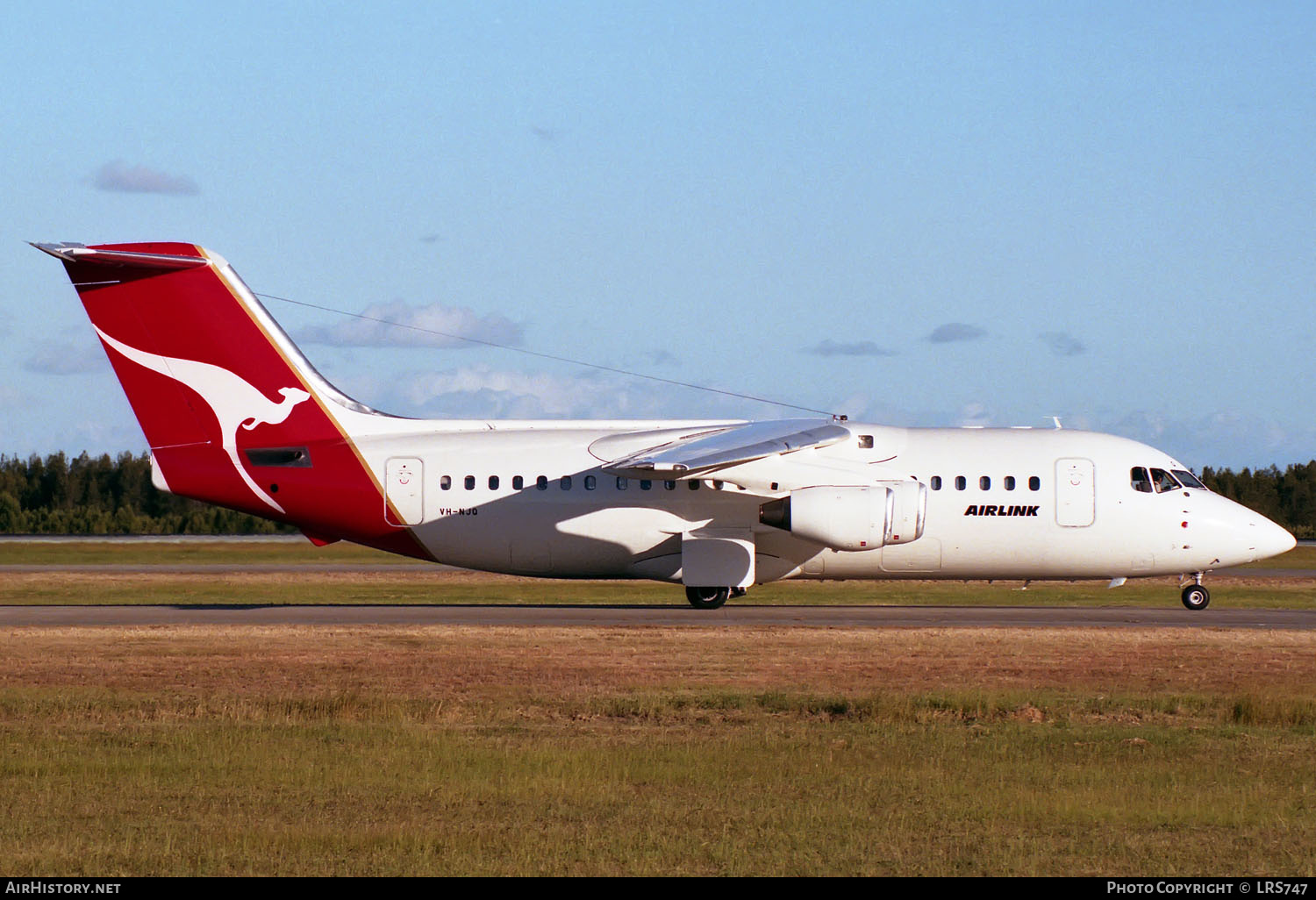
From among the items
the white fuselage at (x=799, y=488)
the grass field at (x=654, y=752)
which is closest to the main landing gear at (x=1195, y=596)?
the white fuselage at (x=799, y=488)

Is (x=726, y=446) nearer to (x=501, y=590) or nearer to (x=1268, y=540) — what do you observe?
(x=1268, y=540)

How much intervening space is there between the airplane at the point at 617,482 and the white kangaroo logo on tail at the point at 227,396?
0.04m

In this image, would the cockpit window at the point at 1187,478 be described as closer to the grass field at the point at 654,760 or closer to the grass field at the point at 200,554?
the grass field at the point at 654,760

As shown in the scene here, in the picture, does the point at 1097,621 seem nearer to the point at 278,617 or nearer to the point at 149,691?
the point at 278,617

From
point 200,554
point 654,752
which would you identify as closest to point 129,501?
point 200,554

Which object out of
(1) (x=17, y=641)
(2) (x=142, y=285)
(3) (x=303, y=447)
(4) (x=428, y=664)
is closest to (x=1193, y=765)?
(4) (x=428, y=664)

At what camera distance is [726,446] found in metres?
28.8

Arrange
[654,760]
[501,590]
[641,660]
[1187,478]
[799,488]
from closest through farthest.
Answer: [654,760]
[641,660]
[799,488]
[1187,478]
[501,590]

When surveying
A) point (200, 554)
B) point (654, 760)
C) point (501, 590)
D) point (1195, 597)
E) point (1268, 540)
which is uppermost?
point (1268, 540)

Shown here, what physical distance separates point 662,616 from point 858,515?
4.38m

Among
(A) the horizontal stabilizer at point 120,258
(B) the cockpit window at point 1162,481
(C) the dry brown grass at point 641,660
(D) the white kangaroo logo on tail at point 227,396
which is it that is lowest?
(C) the dry brown grass at point 641,660

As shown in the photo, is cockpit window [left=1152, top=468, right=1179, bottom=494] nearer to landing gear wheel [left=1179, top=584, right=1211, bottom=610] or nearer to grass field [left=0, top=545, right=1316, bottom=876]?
landing gear wheel [left=1179, top=584, right=1211, bottom=610]

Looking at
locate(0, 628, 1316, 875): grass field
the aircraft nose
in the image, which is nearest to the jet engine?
locate(0, 628, 1316, 875): grass field

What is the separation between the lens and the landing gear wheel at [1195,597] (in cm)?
3145
